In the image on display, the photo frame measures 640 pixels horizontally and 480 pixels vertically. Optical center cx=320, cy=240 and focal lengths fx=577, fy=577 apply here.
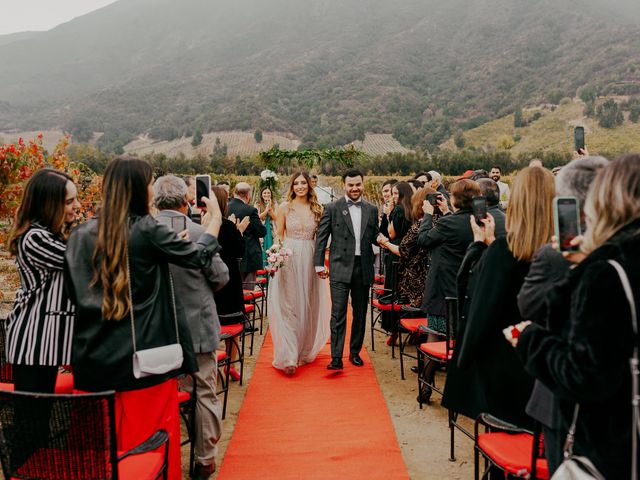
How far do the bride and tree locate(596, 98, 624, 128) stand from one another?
64569mm

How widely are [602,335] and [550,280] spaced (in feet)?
2.55

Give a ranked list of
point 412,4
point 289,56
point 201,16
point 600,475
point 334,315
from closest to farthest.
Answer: point 600,475 → point 334,315 → point 289,56 → point 412,4 → point 201,16

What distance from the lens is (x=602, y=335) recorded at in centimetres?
167

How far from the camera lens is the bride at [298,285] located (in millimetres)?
6152

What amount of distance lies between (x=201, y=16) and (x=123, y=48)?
28221mm

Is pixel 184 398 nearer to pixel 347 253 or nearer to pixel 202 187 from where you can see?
pixel 202 187

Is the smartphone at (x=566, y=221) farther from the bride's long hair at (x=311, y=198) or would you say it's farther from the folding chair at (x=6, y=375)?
the bride's long hair at (x=311, y=198)

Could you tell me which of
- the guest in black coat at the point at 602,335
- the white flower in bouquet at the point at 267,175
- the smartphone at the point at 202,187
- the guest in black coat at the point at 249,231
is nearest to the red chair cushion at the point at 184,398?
the smartphone at the point at 202,187

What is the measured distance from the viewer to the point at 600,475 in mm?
1762

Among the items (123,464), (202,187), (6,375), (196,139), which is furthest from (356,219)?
(196,139)

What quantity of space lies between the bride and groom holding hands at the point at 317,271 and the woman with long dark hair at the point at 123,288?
315cm

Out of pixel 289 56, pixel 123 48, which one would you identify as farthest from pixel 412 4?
pixel 123 48

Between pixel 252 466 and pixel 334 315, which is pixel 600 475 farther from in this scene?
pixel 334 315

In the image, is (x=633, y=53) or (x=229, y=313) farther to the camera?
(x=633, y=53)
